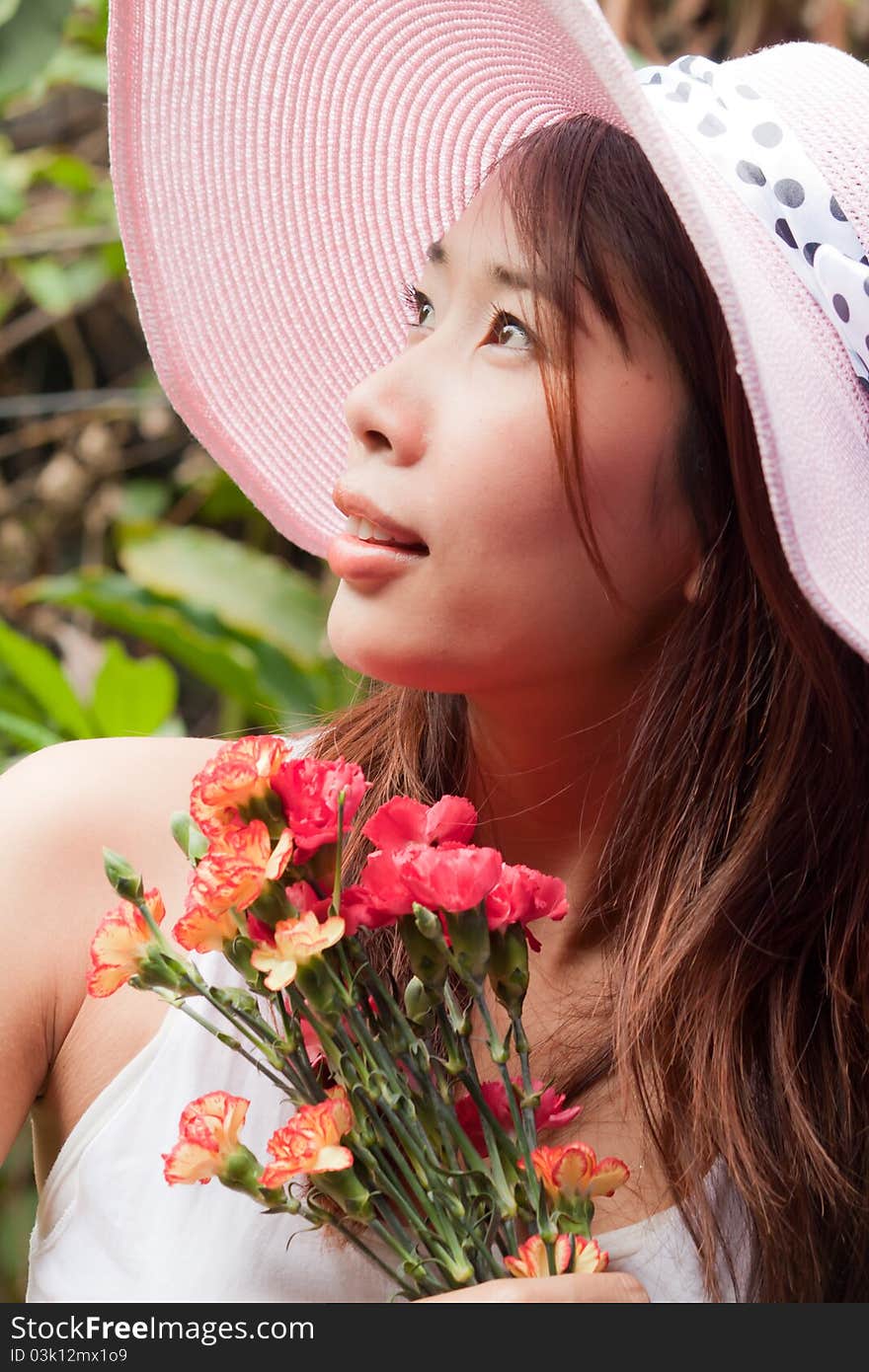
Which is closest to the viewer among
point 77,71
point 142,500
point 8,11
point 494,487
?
point 494,487

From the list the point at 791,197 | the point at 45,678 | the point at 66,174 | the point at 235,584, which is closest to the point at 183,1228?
the point at 791,197

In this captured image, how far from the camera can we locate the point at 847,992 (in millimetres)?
994

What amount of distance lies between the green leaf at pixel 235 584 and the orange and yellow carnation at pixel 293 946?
160cm

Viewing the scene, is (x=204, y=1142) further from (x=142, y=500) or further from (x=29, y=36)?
(x=142, y=500)

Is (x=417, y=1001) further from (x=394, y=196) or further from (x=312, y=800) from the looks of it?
(x=394, y=196)

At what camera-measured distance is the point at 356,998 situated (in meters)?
0.72

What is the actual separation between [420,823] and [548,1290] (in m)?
0.23

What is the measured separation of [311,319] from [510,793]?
435 mm

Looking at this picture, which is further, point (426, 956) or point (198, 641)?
point (198, 641)

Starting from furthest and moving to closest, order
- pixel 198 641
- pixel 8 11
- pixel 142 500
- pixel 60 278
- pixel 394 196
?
pixel 142 500, pixel 60 278, pixel 198 641, pixel 8 11, pixel 394 196

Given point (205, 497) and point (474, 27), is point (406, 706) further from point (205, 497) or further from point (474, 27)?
point (205, 497)

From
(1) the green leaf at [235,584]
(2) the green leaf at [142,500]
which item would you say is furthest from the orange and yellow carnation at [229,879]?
(2) the green leaf at [142,500]

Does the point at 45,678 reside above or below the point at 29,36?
below

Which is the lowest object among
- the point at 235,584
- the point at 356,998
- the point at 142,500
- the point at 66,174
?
the point at 142,500
